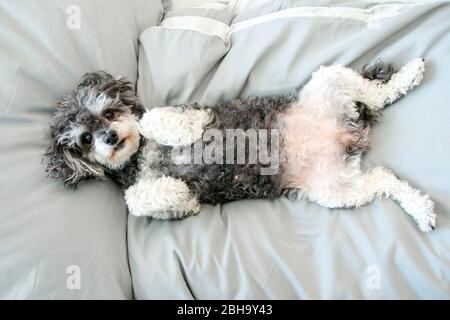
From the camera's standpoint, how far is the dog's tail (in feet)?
6.22

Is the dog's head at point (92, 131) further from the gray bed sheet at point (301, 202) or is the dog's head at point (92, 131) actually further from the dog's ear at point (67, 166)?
the gray bed sheet at point (301, 202)

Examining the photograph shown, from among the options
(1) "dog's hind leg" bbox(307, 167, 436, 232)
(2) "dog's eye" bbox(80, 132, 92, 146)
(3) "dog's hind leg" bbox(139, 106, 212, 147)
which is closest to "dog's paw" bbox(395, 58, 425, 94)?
(1) "dog's hind leg" bbox(307, 167, 436, 232)

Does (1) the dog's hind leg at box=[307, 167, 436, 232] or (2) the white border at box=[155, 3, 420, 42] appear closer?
(1) the dog's hind leg at box=[307, 167, 436, 232]

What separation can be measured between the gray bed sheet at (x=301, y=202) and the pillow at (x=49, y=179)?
0.14 meters

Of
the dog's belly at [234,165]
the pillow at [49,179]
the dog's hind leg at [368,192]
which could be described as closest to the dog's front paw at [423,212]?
the dog's hind leg at [368,192]

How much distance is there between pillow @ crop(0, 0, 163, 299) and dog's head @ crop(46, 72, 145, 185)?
0.26 feet

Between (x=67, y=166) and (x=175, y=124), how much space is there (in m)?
0.51

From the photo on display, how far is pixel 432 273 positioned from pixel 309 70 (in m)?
1.07

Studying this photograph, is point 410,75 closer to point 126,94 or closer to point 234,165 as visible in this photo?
point 234,165

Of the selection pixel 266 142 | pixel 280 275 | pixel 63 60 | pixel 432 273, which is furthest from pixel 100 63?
pixel 432 273

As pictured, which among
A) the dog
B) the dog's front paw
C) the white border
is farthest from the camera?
the white border

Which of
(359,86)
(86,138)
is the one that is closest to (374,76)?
(359,86)

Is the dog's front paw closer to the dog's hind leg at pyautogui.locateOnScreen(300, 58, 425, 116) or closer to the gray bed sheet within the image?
the gray bed sheet

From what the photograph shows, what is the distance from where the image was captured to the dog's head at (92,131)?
1.76 m
